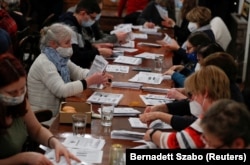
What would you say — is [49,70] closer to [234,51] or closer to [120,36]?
[120,36]

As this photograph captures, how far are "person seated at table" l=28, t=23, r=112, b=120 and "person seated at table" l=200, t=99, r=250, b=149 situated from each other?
1786 mm

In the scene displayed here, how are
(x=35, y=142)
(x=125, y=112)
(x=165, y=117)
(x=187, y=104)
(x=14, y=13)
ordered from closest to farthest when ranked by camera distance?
(x=165, y=117)
(x=35, y=142)
(x=125, y=112)
(x=187, y=104)
(x=14, y=13)

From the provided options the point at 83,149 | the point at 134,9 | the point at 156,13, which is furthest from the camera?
the point at 134,9

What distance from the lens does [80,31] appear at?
5.12 meters

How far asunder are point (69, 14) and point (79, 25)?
190mm

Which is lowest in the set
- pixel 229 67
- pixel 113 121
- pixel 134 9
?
pixel 134 9

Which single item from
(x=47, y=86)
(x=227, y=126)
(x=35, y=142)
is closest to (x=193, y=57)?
(x=47, y=86)

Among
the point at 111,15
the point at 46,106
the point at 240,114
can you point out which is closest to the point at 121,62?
the point at 46,106

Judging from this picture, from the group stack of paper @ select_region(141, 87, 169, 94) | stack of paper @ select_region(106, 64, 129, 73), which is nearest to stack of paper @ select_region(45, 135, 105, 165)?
stack of paper @ select_region(141, 87, 169, 94)

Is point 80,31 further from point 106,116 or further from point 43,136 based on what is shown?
point 43,136

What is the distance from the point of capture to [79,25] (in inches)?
200

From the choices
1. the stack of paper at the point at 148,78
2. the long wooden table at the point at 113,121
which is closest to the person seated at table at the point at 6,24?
the long wooden table at the point at 113,121

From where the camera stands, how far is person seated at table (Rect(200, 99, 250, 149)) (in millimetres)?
1945

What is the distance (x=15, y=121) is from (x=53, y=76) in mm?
899
